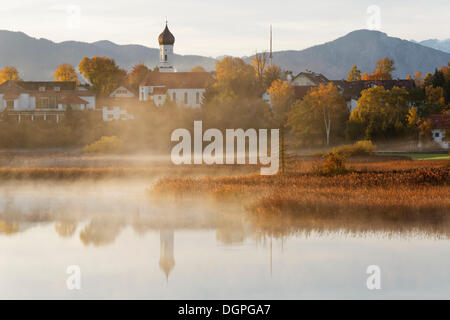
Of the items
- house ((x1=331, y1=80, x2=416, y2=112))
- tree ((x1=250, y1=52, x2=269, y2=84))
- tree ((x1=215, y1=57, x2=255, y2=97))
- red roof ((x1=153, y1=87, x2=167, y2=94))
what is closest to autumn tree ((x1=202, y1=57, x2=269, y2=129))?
tree ((x1=215, y1=57, x2=255, y2=97))

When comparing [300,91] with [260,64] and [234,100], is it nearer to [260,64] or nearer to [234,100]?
[260,64]

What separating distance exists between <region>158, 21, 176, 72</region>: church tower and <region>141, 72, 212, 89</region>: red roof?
40.6 ft

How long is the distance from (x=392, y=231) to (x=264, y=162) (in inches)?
955

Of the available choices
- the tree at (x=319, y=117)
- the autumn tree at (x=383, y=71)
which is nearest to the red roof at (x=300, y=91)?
the tree at (x=319, y=117)

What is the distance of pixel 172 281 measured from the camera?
19922 millimetres

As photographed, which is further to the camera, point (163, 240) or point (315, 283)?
point (163, 240)

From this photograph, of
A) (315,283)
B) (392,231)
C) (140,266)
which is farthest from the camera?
(392,231)

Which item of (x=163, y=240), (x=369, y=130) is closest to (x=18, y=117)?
(x=369, y=130)

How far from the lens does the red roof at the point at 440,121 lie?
6650 centimetres

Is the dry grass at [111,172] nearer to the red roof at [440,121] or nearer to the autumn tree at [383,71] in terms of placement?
the red roof at [440,121]

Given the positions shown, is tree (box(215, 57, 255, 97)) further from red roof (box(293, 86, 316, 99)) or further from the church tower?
the church tower

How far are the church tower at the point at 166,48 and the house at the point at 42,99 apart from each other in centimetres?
2801

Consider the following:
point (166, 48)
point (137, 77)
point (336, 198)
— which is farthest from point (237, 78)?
point (336, 198)
